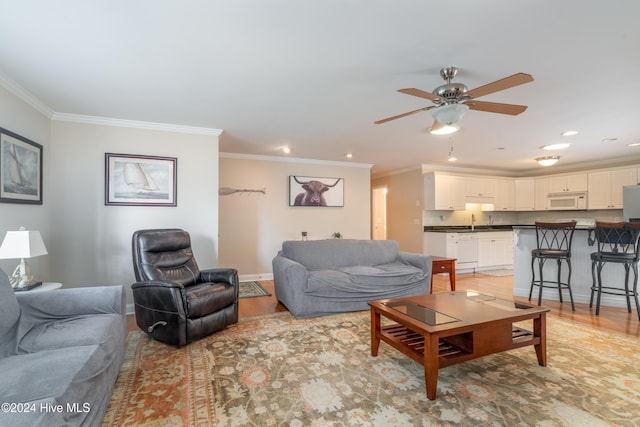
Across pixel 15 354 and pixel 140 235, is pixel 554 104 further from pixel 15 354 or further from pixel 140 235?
pixel 15 354

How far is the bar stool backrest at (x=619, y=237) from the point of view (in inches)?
133

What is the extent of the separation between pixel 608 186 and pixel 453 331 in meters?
6.36

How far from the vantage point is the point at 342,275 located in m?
3.66

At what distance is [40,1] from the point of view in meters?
1.67

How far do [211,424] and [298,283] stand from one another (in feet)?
6.00

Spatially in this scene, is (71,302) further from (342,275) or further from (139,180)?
(342,275)

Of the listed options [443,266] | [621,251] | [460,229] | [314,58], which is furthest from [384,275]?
[460,229]

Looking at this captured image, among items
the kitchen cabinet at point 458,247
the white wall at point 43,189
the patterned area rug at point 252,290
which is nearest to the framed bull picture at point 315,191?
the patterned area rug at point 252,290

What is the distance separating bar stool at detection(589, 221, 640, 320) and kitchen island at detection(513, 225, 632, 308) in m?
0.16

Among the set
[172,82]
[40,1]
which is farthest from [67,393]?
[172,82]

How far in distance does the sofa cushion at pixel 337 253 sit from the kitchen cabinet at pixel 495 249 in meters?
3.05

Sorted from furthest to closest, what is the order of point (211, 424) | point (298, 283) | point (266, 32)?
1. point (298, 283)
2. point (266, 32)
3. point (211, 424)

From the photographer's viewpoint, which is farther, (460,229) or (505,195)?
(505,195)

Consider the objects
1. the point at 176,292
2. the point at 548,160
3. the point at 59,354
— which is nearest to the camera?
the point at 59,354
